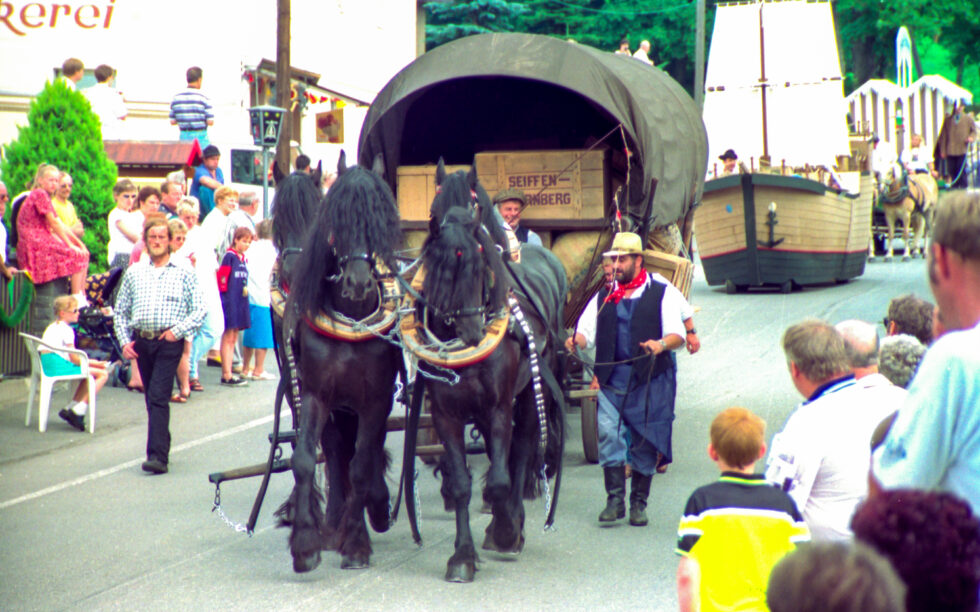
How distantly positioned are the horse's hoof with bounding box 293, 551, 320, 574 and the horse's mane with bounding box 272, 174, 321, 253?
1913 millimetres

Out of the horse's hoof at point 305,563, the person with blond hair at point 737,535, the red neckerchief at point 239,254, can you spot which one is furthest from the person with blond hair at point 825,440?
the red neckerchief at point 239,254

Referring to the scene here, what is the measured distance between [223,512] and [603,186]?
12.2 feet

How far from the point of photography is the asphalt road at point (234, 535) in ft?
20.5

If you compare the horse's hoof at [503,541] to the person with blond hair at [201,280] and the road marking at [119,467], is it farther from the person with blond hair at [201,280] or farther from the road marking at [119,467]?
the person with blond hair at [201,280]

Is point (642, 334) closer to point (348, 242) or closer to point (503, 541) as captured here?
point (503, 541)

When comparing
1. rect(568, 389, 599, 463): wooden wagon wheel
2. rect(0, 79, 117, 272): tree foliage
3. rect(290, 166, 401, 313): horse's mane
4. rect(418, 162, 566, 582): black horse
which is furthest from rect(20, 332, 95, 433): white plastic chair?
rect(290, 166, 401, 313): horse's mane

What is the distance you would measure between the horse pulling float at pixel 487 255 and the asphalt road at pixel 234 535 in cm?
26

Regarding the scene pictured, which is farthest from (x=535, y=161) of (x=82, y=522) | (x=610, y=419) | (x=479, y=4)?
(x=479, y=4)

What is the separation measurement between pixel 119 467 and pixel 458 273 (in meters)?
4.54

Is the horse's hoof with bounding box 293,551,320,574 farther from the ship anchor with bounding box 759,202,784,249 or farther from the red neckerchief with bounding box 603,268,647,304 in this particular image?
the ship anchor with bounding box 759,202,784,249

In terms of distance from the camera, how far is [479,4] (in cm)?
4334

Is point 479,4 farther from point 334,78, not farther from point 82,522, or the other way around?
point 82,522

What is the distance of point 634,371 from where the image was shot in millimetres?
7938

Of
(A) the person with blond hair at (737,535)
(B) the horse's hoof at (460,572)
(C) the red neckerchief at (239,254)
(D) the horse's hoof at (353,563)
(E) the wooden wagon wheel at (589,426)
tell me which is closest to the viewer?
(A) the person with blond hair at (737,535)
